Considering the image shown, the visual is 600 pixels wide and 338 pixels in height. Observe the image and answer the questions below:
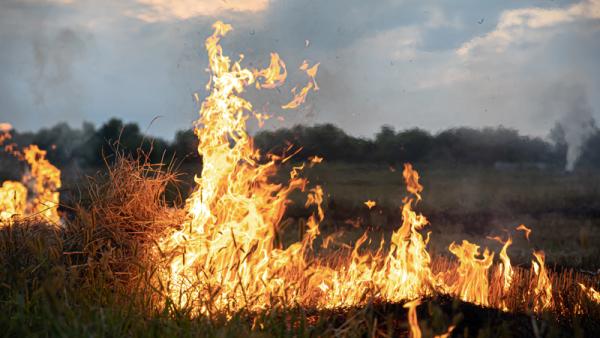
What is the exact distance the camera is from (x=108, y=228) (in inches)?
294

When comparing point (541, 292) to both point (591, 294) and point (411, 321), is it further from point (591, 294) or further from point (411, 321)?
point (411, 321)

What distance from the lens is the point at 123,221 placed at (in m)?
7.51

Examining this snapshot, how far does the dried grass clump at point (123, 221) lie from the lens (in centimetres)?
725

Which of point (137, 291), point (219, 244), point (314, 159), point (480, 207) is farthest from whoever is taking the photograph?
point (480, 207)

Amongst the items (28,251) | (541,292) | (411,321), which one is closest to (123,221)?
(28,251)

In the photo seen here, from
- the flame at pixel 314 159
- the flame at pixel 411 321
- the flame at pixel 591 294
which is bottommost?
the flame at pixel 591 294

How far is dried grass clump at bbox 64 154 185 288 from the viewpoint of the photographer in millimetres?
7250

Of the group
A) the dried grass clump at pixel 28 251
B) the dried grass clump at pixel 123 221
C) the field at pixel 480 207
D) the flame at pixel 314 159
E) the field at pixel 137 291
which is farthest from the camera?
the field at pixel 480 207

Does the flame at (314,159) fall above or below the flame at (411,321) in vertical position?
above

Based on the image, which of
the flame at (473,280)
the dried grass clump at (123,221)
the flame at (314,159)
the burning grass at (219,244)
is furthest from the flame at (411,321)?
the flame at (314,159)

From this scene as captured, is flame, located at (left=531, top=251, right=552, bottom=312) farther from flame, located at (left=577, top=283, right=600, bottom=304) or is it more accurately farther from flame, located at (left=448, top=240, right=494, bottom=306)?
flame, located at (left=448, top=240, right=494, bottom=306)

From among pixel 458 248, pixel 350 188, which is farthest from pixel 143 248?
pixel 350 188

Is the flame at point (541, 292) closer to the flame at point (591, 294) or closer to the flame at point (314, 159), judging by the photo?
the flame at point (591, 294)

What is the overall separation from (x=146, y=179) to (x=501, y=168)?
89.3 ft
